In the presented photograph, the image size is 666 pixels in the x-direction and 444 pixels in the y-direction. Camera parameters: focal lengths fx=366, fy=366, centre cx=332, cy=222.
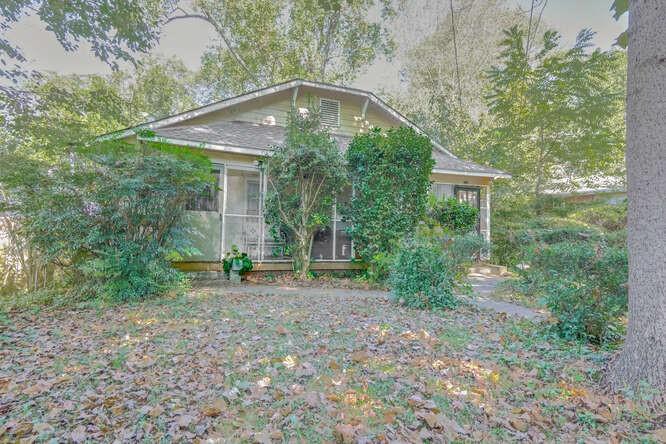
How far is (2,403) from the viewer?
2807mm

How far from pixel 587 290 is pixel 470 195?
30.6ft

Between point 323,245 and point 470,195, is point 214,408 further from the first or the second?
point 470,195

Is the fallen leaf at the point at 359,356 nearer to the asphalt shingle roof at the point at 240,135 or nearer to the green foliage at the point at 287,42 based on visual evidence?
the asphalt shingle roof at the point at 240,135

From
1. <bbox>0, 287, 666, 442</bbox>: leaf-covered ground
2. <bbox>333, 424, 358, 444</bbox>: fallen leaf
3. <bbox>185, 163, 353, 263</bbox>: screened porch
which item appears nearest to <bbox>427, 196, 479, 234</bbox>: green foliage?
<bbox>185, 163, 353, 263</bbox>: screened porch

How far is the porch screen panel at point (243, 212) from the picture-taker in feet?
30.3

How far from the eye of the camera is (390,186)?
8.64m

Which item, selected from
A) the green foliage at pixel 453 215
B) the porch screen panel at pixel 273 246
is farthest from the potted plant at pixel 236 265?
the green foliage at pixel 453 215

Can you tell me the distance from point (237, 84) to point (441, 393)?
23.3 meters

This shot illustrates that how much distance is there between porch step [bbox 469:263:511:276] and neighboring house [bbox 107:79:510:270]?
2.12 m

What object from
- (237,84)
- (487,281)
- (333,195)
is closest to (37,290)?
(333,195)

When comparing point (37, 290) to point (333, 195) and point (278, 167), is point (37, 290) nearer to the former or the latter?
point (278, 167)

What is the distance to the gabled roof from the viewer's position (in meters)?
8.63

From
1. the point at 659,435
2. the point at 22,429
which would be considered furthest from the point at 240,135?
the point at 659,435

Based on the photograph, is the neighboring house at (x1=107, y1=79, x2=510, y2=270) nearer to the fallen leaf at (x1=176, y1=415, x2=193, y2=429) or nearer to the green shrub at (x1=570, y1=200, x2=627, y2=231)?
the green shrub at (x1=570, y1=200, x2=627, y2=231)
